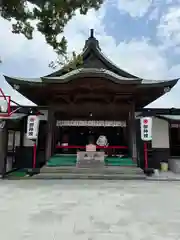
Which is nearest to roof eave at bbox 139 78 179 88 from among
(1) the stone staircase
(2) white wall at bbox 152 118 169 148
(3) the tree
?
(2) white wall at bbox 152 118 169 148

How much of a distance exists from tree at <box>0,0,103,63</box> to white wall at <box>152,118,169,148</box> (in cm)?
1066

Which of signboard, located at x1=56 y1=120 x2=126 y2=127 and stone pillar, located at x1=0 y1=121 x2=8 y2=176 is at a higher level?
signboard, located at x1=56 y1=120 x2=126 y2=127

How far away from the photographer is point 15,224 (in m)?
4.39

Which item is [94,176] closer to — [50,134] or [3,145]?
[50,134]

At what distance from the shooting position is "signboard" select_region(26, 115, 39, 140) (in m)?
12.0

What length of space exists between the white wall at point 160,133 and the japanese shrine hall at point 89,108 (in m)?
0.05

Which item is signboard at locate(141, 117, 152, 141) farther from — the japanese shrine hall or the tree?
the tree

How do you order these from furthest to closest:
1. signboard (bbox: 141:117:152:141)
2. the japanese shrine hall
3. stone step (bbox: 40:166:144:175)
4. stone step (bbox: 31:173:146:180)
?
signboard (bbox: 141:117:152:141) < the japanese shrine hall < stone step (bbox: 40:166:144:175) < stone step (bbox: 31:173:146:180)

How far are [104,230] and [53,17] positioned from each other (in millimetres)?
3387

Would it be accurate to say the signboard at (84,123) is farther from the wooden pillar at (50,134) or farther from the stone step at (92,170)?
the stone step at (92,170)

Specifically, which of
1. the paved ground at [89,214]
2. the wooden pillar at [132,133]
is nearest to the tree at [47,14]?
the paved ground at [89,214]

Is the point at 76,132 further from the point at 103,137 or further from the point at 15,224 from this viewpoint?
the point at 15,224

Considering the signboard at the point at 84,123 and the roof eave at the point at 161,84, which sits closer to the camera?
the roof eave at the point at 161,84

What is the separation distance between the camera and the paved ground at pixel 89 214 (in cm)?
394
